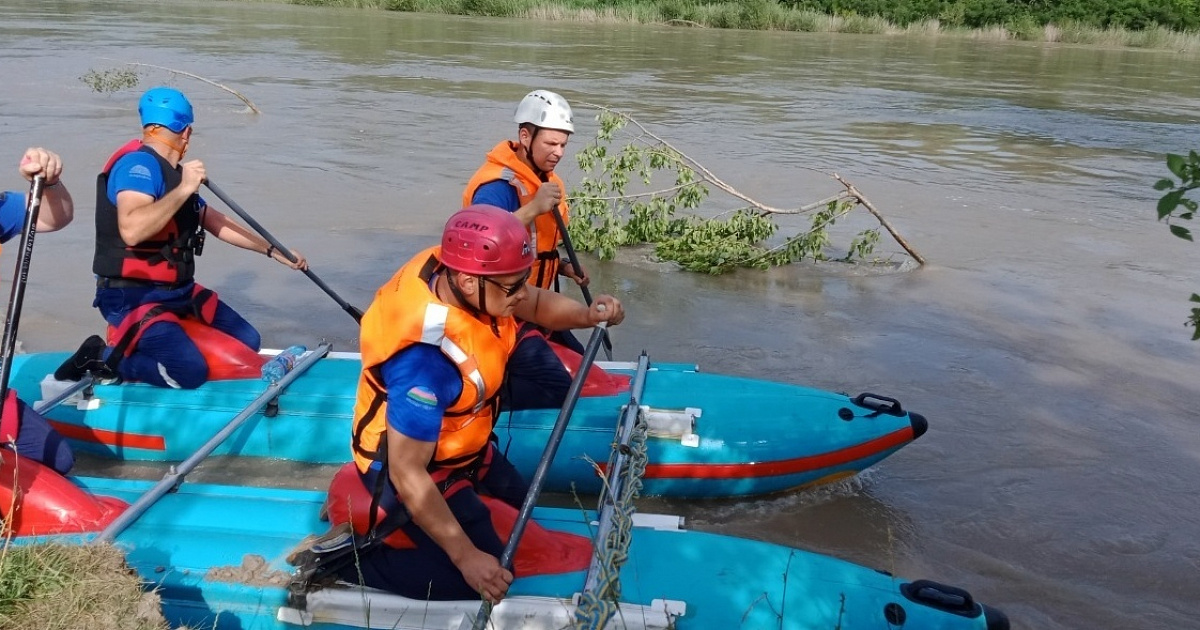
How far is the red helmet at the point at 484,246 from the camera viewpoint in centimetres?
277

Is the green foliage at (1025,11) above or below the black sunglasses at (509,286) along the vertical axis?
above

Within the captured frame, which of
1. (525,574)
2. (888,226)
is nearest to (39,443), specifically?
(525,574)

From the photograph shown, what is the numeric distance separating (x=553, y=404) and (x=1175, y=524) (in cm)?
290

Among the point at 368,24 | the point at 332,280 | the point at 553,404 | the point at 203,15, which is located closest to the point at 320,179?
the point at 332,280

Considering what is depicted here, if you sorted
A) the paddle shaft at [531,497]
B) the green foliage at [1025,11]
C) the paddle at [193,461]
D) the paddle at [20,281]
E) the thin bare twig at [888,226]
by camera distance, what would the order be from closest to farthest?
the paddle shaft at [531,497]
the paddle at [193,461]
the paddle at [20,281]
the thin bare twig at [888,226]
the green foliage at [1025,11]

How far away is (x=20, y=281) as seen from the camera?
375cm

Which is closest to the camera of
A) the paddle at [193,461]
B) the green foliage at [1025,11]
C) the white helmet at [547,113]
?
the paddle at [193,461]

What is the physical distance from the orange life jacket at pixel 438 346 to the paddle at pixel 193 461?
35.2 inches

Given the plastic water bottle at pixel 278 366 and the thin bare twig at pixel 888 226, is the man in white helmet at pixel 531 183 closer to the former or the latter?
the plastic water bottle at pixel 278 366

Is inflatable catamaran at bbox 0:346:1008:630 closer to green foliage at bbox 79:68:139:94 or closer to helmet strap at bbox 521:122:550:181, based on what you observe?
helmet strap at bbox 521:122:550:181

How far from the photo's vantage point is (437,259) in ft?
9.77

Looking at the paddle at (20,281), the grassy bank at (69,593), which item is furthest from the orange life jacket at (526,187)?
the grassy bank at (69,593)

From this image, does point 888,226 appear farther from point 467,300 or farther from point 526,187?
point 467,300

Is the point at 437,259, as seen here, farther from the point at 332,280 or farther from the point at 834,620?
the point at 332,280
